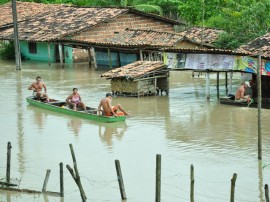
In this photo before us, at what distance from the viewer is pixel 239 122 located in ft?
70.9

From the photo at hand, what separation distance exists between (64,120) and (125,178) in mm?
7498

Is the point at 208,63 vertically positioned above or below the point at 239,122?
above

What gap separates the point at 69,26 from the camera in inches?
1497

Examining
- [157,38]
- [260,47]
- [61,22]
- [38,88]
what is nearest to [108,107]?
[38,88]

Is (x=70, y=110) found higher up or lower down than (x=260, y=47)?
lower down

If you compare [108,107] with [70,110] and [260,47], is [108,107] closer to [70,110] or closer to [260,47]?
[70,110]

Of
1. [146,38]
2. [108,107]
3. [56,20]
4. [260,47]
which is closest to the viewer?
[108,107]

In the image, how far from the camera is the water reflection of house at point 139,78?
2606 cm

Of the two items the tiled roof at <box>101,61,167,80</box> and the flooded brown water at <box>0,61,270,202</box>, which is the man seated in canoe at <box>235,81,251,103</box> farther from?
the tiled roof at <box>101,61,167,80</box>

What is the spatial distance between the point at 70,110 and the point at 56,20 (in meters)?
17.8

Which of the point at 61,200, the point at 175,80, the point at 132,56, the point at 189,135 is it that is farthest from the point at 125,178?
the point at 132,56

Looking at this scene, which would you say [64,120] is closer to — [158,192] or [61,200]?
[61,200]

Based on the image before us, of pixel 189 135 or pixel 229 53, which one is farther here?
pixel 229 53

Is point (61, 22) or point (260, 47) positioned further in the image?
point (61, 22)
